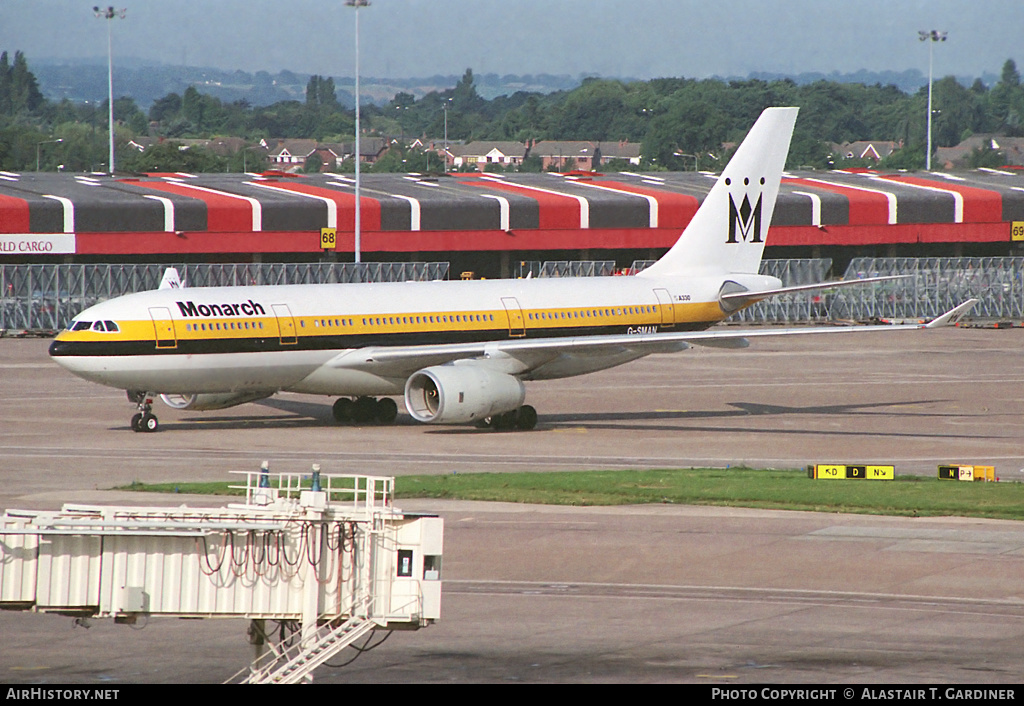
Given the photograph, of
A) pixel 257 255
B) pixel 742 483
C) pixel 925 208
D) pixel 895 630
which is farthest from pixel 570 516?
pixel 925 208

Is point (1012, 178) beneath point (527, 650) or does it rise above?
above

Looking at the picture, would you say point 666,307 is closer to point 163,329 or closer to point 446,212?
point 163,329

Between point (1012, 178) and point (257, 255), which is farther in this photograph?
point (1012, 178)

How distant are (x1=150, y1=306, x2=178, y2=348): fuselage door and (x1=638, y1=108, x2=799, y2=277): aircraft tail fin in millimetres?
17519

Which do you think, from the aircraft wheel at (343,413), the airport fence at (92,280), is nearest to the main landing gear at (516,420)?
the aircraft wheel at (343,413)

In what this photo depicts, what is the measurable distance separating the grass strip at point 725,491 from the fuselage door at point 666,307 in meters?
14.7

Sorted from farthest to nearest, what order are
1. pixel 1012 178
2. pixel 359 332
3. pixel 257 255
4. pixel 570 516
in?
pixel 1012 178 < pixel 257 255 < pixel 359 332 < pixel 570 516

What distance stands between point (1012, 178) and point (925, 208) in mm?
18617

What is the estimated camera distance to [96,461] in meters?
41.3

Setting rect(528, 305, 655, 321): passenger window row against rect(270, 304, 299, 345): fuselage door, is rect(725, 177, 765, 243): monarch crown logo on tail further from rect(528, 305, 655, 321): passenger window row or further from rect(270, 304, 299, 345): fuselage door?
rect(270, 304, 299, 345): fuselage door

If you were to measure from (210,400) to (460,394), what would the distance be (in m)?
8.66

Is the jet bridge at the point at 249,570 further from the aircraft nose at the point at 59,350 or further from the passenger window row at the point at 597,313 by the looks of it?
the passenger window row at the point at 597,313

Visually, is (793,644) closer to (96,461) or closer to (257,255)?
(96,461)

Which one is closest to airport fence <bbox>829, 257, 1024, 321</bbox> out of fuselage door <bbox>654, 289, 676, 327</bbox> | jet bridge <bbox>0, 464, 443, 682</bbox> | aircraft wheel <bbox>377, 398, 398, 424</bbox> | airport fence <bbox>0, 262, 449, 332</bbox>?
airport fence <bbox>0, 262, 449, 332</bbox>
